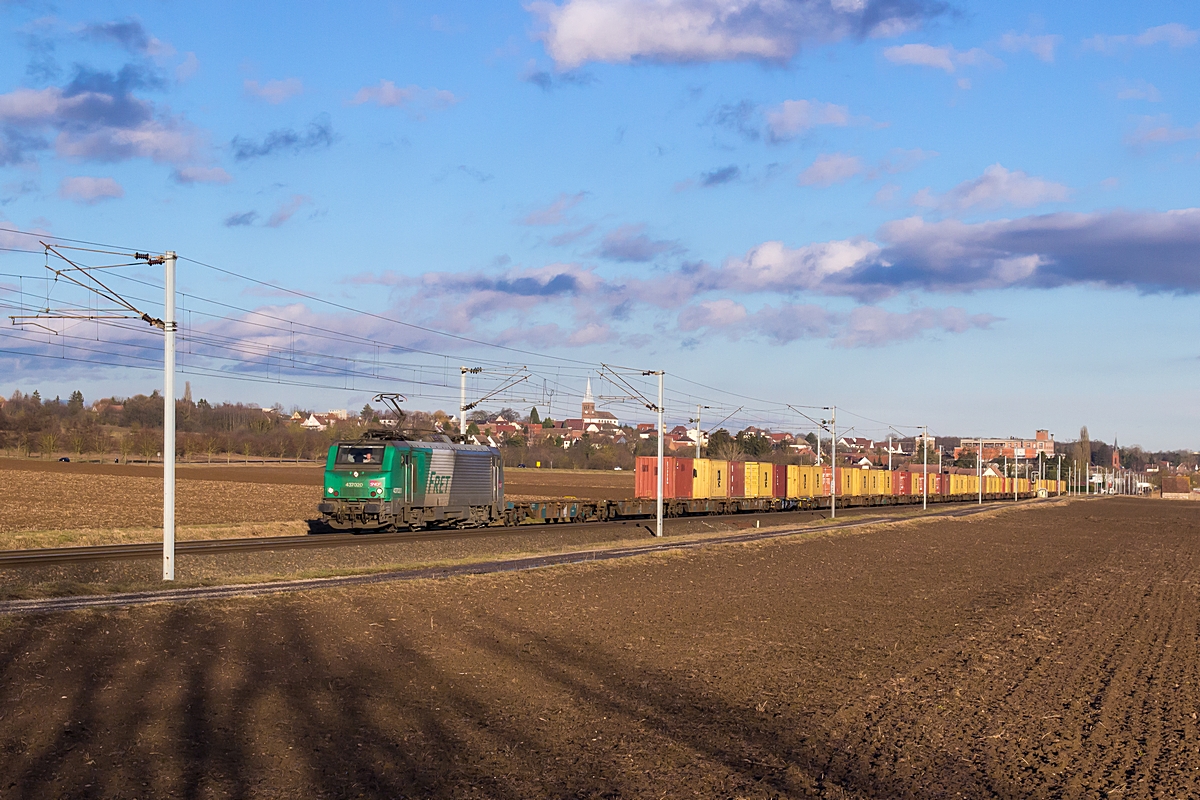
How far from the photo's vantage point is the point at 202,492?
6506 cm

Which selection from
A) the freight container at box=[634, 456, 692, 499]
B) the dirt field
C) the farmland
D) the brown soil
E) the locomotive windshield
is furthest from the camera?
the freight container at box=[634, 456, 692, 499]

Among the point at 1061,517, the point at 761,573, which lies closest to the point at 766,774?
the point at 761,573

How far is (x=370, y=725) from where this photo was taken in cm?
1191

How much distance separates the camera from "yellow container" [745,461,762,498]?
6750 centimetres

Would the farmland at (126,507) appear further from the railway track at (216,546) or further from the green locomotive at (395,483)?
the green locomotive at (395,483)

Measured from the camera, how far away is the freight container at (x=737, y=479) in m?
65.1

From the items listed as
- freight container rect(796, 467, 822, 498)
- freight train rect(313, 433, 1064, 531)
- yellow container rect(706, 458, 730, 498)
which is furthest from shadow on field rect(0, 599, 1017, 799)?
freight container rect(796, 467, 822, 498)

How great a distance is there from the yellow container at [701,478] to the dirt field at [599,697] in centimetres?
3410

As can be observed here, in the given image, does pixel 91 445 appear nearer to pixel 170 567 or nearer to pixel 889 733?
pixel 170 567

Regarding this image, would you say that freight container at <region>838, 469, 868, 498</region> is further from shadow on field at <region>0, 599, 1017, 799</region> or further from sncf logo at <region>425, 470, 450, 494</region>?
shadow on field at <region>0, 599, 1017, 799</region>

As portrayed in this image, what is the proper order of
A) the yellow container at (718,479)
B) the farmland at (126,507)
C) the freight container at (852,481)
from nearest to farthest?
the farmland at (126,507) < the yellow container at (718,479) < the freight container at (852,481)

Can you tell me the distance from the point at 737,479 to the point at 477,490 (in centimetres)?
2702

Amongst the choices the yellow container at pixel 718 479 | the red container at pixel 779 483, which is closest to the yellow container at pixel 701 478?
the yellow container at pixel 718 479

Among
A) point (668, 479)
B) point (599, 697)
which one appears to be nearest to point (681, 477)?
point (668, 479)
